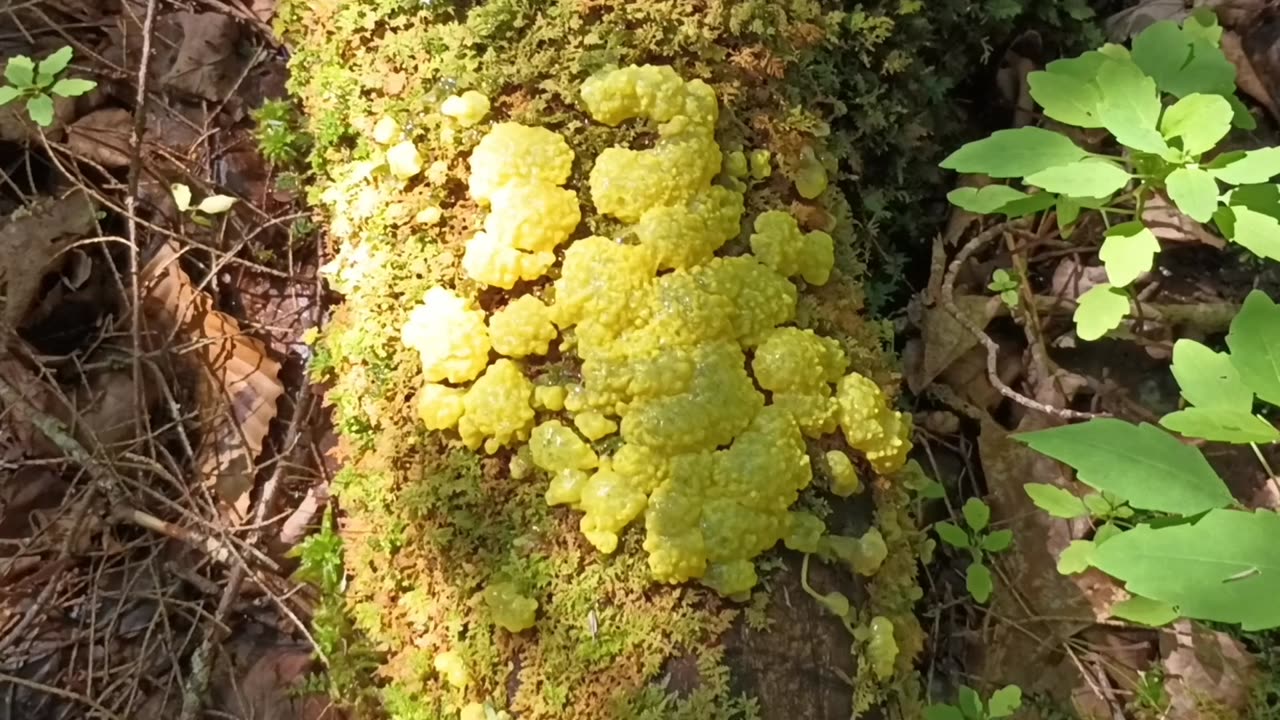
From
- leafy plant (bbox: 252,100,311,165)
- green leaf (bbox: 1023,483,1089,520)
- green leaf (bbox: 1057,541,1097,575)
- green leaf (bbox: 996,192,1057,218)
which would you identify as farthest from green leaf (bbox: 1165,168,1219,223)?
leafy plant (bbox: 252,100,311,165)

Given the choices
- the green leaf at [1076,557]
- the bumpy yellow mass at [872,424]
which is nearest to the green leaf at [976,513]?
the green leaf at [1076,557]

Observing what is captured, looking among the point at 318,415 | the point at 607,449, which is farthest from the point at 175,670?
the point at 607,449

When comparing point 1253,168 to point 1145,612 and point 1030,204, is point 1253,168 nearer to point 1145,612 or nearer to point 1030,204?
point 1030,204

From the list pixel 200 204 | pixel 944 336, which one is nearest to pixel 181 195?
pixel 200 204

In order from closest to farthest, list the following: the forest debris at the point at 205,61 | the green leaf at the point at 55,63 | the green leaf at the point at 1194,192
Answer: the green leaf at the point at 1194,192, the green leaf at the point at 55,63, the forest debris at the point at 205,61

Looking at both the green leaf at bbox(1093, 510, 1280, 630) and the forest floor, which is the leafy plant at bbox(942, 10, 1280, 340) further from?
the green leaf at bbox(1093, 510, 1280, 630)

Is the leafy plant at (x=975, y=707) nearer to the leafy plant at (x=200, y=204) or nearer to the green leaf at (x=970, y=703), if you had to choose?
the green leaf at (x=970, y=703)

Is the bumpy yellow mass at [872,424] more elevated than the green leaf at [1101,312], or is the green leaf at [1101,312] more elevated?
the green leaf at [1101,312]

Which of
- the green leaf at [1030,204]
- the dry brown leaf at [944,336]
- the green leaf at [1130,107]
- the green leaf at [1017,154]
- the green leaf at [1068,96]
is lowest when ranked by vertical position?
the dry brown leaf at [944,336]
